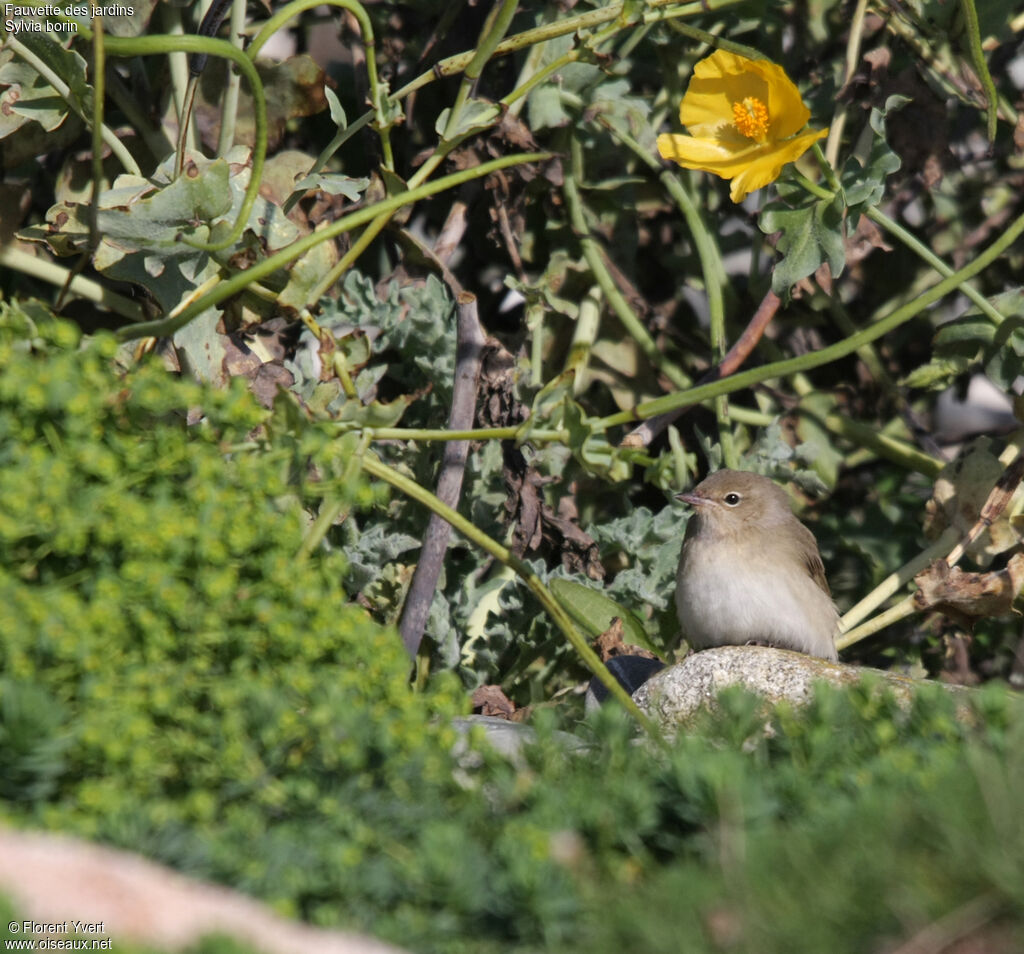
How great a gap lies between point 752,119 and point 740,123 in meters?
0.04

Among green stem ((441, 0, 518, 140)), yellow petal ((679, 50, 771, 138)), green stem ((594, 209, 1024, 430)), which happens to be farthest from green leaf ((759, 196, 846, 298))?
green stem ((441, 0, 518, 140))

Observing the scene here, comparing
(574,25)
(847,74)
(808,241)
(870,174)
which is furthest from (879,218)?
(574,25)

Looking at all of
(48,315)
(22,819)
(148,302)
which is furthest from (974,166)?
(22,819)

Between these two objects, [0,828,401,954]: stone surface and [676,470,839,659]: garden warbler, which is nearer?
[0,828,401,954]: stone surface

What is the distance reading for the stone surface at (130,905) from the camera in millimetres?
2141

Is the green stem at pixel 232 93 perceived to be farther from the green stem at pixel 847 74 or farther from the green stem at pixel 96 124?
the green stem at pixel 847 74

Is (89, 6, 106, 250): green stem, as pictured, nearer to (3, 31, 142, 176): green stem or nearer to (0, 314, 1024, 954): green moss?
(3, 31, 142, 176): green stem

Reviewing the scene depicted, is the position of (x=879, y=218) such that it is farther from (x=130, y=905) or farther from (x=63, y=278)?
(x=130, y=905)

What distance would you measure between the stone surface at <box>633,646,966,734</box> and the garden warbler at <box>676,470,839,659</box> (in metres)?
0.66

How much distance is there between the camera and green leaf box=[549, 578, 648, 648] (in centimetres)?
476

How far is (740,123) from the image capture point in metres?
4.41

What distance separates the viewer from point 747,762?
2.70 m

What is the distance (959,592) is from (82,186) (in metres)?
3.58

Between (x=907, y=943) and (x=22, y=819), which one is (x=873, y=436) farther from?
(x=22, y=819)
